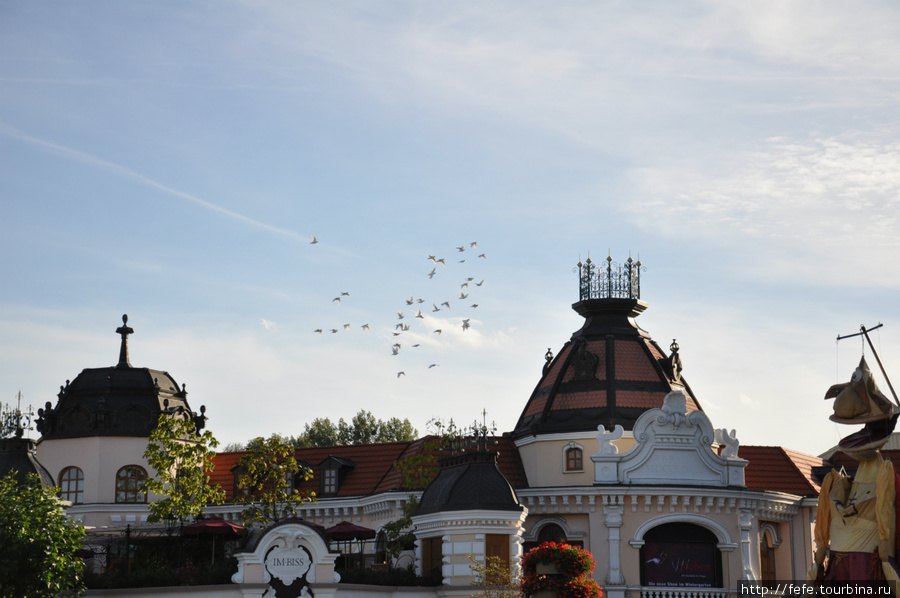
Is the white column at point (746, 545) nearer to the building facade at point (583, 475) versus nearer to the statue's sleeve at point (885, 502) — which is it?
the building facade at point (583, 475)

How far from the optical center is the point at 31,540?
1302 inches

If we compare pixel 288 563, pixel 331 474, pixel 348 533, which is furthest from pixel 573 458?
pixel 288 563

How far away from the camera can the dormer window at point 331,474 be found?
166 feet

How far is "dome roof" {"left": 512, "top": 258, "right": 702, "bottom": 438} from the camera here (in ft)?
157

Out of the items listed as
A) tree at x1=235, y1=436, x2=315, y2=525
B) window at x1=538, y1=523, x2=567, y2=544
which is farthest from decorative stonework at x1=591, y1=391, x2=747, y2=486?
tree at x1=235, y1=436, x2=315, y2=525

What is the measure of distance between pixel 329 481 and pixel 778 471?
61.3 ft

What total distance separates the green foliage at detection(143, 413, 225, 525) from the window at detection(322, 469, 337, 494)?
19.6 feet

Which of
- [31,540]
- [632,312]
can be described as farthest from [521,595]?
[632,312]

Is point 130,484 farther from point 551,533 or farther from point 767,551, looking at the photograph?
point 767,551

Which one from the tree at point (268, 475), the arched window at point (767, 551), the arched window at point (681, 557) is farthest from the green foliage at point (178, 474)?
the arched window at point (767, 551)

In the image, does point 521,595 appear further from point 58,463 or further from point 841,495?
point 58,463

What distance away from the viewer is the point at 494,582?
3741 centimetres

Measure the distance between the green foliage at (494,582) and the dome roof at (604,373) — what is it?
1038cm

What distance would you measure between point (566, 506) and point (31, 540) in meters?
19.9
